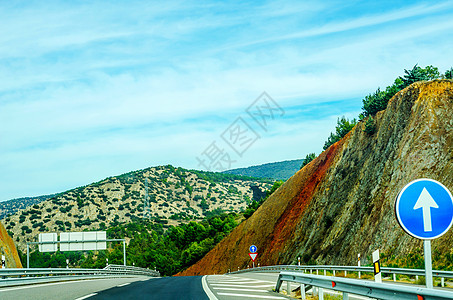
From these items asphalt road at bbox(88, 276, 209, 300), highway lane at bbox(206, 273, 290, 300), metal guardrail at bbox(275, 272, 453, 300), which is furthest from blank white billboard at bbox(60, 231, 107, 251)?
metal guardrail at bbox(275, 272, 453, 300)

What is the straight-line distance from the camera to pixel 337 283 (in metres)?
8.66

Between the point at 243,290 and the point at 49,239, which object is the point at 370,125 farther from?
the point at 49,239

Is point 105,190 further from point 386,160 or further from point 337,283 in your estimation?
point 337,283

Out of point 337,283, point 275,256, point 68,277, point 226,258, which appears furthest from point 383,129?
point 226,258

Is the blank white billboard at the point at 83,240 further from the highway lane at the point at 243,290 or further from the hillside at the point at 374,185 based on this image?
the highway lane at the point at 243,290

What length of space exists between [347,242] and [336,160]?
46.7 feet

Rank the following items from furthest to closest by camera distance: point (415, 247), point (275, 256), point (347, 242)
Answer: point (275, 256)
point (347, 242)
point (415, 247)

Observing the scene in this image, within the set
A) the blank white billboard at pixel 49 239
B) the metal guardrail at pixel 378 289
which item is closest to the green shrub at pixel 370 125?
the metal guardrail at pixel 378 289

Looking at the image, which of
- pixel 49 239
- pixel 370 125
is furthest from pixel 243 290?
pixel 49 239

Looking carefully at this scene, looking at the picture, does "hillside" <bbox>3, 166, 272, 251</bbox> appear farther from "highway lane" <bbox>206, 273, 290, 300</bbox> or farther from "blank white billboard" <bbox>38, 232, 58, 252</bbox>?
"highway lane" <bbox>206, 273, 290, 300</bbox>

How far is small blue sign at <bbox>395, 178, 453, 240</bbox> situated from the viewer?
595 cm

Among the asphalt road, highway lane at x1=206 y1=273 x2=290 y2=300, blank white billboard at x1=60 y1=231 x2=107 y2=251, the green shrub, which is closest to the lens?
the asphalt road

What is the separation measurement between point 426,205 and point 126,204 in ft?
485

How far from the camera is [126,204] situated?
149m
